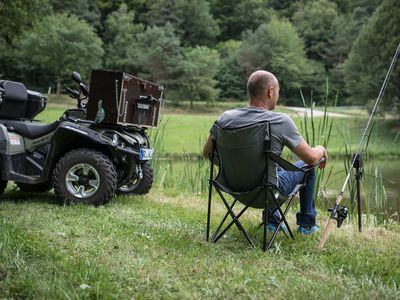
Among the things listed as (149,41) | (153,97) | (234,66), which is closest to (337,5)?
(234,66)

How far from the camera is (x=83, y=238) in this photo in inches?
134

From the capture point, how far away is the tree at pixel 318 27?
64812 millimetres

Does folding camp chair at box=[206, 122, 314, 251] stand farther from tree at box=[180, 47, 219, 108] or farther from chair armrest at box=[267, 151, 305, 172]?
tree at box=[180, 47, 219, 108]

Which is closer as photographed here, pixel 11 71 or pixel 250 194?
pixel 250 194

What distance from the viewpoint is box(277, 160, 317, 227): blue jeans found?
3539 millimetres

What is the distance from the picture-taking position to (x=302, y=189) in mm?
3744

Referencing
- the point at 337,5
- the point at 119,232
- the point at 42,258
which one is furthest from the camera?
the point at 337,5

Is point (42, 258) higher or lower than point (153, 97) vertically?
lower

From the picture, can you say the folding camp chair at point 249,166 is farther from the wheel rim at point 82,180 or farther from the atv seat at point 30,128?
the atv seat at point 30,128

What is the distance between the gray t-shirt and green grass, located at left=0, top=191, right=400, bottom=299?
643 mm

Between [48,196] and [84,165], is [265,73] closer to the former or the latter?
[84,165]

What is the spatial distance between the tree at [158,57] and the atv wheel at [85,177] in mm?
41009

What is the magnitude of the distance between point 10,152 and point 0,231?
6.35 ft

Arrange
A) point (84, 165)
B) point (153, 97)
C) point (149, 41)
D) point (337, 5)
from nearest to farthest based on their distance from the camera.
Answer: point (84, 165)
point (153, 97)
point (149, 41)
point (337, 5)
